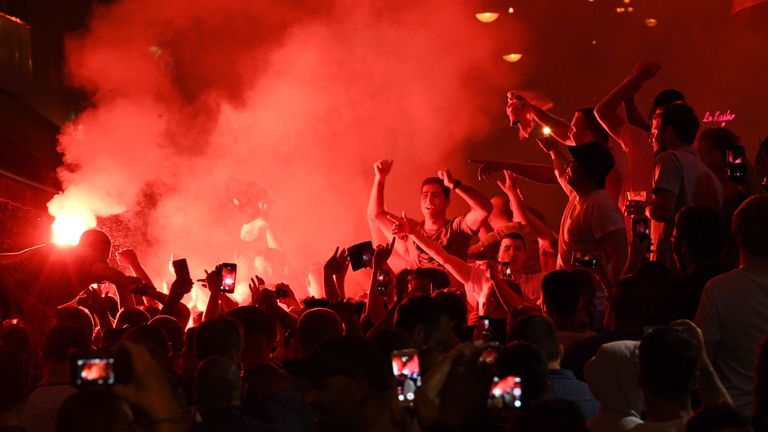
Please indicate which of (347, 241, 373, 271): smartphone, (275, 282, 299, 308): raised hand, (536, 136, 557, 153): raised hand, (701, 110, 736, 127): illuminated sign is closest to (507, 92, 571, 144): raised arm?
(536, 136, 557, 153): raised hand

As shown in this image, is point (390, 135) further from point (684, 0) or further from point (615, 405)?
point (615, 405)

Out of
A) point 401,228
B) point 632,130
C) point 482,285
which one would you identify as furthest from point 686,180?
point 401,228

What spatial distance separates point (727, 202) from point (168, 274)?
32.1ft

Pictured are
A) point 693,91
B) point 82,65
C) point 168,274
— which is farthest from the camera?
point 82,65

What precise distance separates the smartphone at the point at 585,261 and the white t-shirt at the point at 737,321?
7.53 ft

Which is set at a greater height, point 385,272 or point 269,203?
Result: point 269,203

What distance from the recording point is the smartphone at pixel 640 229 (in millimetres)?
7332

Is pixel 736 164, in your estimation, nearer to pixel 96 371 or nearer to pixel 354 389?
pixel 354 389

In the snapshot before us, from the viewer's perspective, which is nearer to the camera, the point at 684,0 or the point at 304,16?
the point at 684,0

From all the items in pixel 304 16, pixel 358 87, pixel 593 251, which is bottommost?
pixel 593 251

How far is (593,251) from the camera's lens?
797cm

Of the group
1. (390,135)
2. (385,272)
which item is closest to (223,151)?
(390,135)

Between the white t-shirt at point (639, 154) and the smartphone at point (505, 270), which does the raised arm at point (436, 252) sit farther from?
the white t-shirt at point (639, 154)

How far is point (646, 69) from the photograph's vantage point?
852 cm
